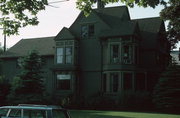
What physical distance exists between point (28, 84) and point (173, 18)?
17.3 meters

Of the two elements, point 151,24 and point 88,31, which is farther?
point 151,24

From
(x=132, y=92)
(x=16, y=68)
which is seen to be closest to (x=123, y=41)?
(x=132, y=92)

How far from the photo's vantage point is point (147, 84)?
3869 cm

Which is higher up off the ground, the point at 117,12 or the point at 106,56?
the point at 117,12

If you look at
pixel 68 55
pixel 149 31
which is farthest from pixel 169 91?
pixel 68 55

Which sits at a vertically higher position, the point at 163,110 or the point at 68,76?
the point at 68,76

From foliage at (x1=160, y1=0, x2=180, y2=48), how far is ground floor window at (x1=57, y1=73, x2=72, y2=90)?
512 inches

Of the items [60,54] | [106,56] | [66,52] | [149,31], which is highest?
[149,31]

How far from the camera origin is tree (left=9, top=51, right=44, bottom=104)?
33281mm

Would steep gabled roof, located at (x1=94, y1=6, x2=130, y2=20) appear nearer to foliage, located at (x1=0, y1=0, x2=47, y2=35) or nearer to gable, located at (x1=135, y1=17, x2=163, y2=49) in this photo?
gable, located at (x1=135, y1=17, x2=163, y2=49)

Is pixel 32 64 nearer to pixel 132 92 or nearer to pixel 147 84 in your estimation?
pixel 132 92

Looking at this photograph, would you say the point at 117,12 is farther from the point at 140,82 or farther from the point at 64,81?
the point at 64,81

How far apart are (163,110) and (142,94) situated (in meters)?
2.86

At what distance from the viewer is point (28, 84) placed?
34.2m
